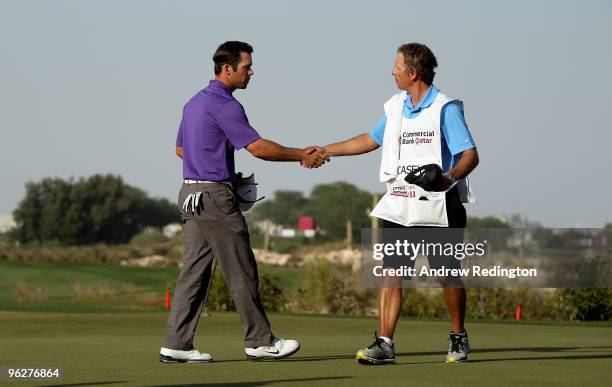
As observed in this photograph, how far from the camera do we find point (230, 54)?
9367 millimetres

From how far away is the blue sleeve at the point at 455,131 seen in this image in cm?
888

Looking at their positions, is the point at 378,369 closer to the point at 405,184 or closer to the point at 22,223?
the point at 405,184

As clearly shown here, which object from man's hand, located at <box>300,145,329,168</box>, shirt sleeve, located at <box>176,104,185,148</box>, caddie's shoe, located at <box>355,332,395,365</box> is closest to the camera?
caddie's shoe, located at <box>355,332,395,365</box>

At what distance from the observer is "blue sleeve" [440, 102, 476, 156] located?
8.88 metres

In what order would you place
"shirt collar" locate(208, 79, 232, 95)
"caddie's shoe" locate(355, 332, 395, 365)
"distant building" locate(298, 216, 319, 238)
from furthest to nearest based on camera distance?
"distant building" locate(298, 216, 319, 238) → "shirt collar" locate(208, 79, 232, 95) → "caddie's shoe" locate(355, 332, 395, 365)

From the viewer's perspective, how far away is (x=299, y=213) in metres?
136

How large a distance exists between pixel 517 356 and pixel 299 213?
12627 cm

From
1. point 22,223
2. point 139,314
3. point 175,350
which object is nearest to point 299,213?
point 22,223

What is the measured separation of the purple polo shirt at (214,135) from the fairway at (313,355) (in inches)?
54.9

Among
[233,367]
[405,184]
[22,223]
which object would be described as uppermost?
[22,223]

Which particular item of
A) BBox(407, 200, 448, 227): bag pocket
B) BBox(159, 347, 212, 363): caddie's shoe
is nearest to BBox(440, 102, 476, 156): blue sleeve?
BBox(407, 200, 448, 227): bag pocket

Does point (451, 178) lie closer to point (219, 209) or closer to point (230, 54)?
point (219, 209)

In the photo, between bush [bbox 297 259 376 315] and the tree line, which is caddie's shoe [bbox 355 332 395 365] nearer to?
bush [bbox 297 259 376 315]

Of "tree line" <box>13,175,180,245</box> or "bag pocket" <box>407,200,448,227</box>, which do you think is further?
"tree line" <box>13,175,180,245</box>
